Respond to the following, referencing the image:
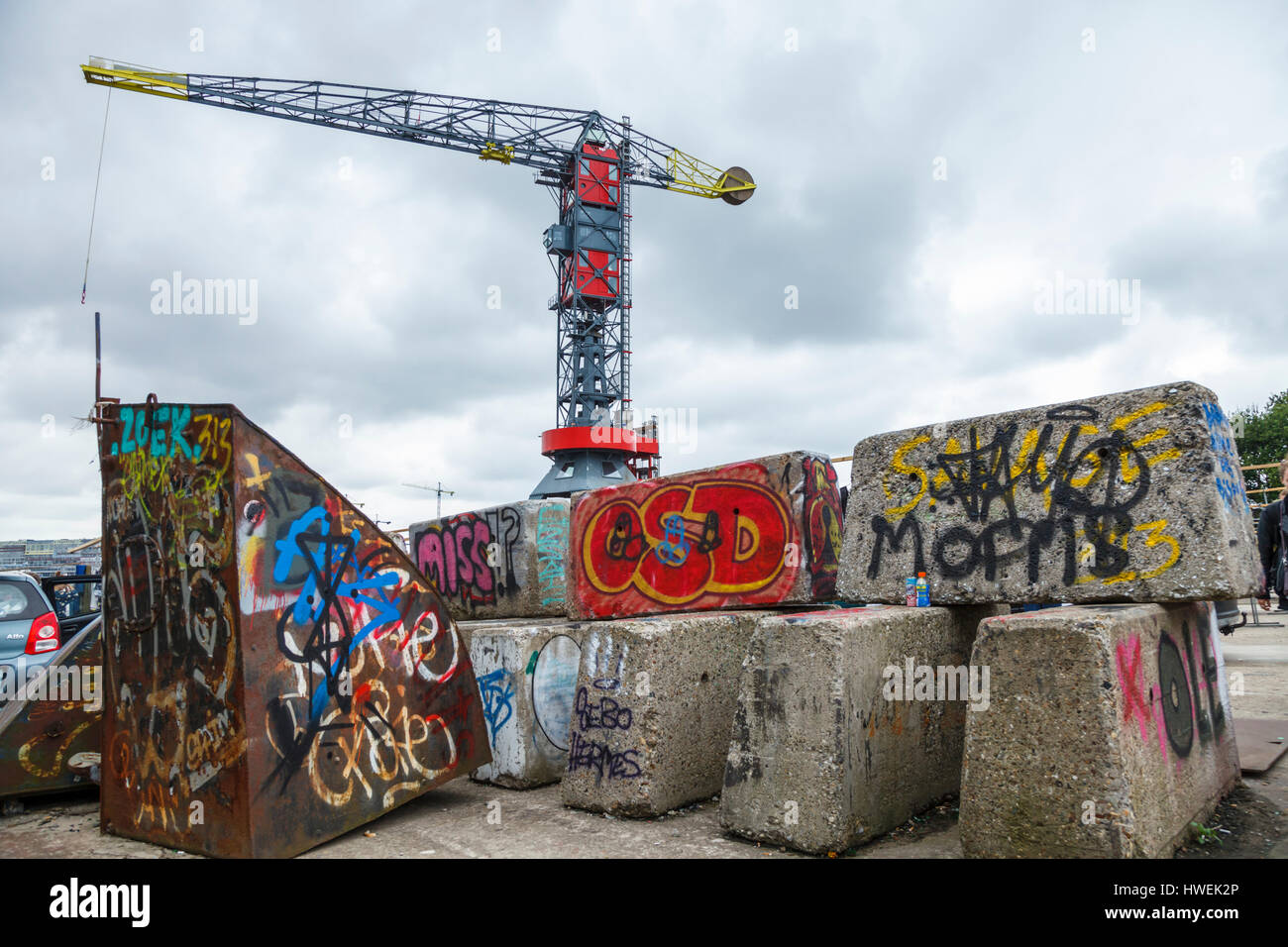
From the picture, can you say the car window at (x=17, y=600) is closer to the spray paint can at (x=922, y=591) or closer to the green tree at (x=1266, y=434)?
the spray paint can at (x=922, y=591)

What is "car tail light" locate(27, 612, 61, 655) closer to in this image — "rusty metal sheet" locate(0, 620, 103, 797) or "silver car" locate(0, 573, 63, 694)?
"silver car" locate(0, 573, 63, 694)

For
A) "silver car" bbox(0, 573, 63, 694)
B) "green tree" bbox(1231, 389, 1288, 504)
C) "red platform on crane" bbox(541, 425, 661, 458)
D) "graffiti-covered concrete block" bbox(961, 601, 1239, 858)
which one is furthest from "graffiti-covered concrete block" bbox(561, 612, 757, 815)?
"green tree" bbox(1231, 389, 1288, 504)

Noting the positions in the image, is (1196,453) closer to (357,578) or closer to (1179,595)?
(1179,595)

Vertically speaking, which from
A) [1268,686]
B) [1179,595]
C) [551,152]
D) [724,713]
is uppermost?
[551,152]

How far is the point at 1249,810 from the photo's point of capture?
3.86 m

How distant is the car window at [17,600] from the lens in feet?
19.6

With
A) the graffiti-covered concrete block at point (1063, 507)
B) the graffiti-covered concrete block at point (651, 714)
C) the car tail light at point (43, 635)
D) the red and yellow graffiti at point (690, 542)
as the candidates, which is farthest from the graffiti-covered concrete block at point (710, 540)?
the car tail light at point (43, 635)

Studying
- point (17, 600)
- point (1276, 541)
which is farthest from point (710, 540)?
point (17, 600)

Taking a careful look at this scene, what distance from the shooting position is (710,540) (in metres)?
5.27

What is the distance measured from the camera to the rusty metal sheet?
465 cm

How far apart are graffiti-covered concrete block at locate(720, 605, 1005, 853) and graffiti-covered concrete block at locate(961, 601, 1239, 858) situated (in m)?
0.20

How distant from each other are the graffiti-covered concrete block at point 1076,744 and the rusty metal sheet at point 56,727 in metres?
4.73
